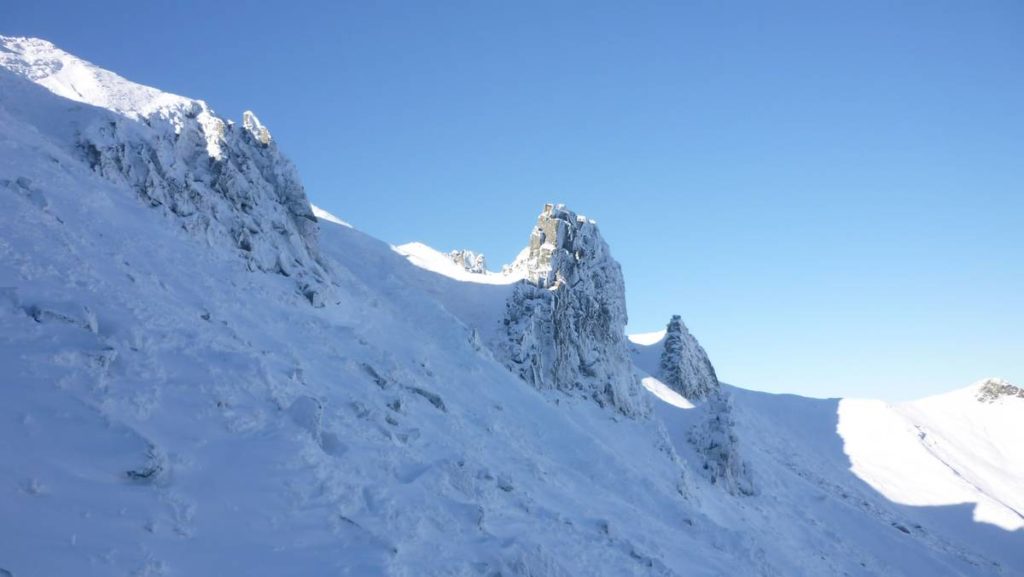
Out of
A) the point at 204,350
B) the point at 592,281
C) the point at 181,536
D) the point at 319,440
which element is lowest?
the point at 181,536

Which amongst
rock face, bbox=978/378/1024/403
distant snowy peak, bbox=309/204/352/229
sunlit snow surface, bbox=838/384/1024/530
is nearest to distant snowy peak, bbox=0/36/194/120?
distant snowy peak, bbox=309/204/352/229

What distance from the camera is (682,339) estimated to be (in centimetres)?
6612

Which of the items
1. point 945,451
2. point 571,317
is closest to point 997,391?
point 945,451

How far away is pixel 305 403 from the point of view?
1695cm

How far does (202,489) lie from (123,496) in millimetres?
1620

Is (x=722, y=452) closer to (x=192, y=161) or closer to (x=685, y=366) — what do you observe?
(x=685, y=366)

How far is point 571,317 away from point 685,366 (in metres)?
23.2

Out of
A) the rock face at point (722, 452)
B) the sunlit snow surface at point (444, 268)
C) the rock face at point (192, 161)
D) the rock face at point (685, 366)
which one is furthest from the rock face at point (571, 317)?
the rock face at point (192, 161)

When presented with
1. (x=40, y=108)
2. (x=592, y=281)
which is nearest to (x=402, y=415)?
(x=40, y=108)

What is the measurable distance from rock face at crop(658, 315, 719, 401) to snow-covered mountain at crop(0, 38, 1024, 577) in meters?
6.55

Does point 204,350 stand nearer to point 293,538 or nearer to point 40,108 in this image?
point 293,538

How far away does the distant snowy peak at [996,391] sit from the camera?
304ft

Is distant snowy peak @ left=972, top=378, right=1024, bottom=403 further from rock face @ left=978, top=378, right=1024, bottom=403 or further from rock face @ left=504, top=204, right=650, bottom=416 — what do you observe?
rock face @ left=504, top=204, right=650, bottom=416

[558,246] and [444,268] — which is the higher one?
[558,246]
